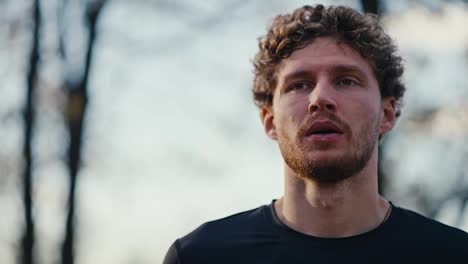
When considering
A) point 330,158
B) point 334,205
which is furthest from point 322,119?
point 334,205

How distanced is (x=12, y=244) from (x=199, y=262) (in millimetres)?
6919

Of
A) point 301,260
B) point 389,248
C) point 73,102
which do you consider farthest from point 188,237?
point 73,102

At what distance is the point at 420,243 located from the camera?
3264mm

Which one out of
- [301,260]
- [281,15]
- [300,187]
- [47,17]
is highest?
[47,17]

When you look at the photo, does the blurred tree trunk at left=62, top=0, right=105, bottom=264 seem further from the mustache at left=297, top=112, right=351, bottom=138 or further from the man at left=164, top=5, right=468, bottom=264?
the mustache at left=297, top=112, right=351, bottom=138

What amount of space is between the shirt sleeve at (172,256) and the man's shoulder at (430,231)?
1016 mm

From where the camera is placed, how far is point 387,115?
141 inches

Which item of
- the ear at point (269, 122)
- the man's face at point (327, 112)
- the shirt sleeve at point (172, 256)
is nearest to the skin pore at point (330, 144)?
the man's face at point (327, 112)

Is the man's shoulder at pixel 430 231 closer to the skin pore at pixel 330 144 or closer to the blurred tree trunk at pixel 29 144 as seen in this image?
the skin pore at pixel 330 144

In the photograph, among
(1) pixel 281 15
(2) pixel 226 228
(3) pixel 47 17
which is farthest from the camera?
(3) pixel 47 17

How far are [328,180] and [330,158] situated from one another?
128mm

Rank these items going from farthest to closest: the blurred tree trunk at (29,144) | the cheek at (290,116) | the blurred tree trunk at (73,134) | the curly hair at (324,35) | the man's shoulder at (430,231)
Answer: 1. the blurred tree trunk at (29,144)
2. the blurred tree trunk at (73,134)
3. the curly hair at (324,35)
4. the man's shoulder at (430,231)
5. the cheek at (290,116)

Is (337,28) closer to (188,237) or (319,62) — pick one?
(319,62)

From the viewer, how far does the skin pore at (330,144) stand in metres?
3.12
